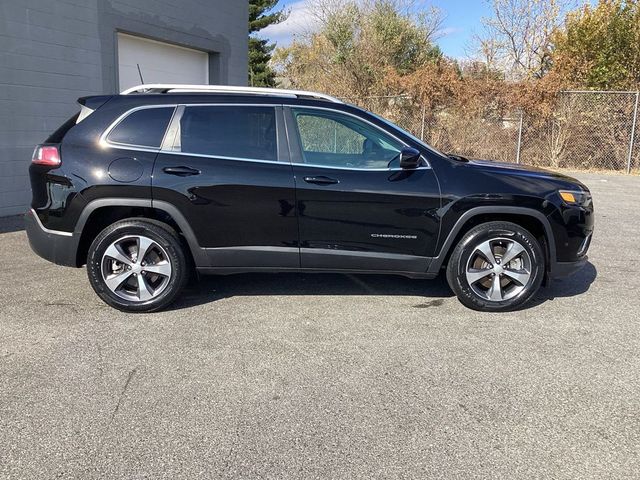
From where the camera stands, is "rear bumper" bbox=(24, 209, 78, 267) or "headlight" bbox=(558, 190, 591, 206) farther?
"headlight" bbox=(558, 190, 591, 206)

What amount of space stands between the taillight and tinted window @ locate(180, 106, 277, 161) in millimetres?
1029

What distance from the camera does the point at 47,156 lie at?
4227 mm

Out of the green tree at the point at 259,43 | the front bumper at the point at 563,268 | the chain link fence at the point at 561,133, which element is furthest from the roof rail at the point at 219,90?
the green tree at the point at 259,43

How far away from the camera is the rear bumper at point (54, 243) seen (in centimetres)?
424

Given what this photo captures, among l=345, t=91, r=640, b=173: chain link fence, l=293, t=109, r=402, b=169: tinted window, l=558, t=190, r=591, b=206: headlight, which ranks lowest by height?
l=558, t=190, r=591, b=206: headlight

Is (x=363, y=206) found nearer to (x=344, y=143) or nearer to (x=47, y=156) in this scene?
(x=344, y=143)

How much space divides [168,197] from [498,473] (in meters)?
3.11

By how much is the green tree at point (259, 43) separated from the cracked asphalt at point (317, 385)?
30.4m

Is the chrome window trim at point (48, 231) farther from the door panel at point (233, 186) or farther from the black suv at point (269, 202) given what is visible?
the door panel at point (233, 186)

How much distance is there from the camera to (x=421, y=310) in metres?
4.48

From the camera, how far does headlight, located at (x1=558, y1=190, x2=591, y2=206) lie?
14.5 feet

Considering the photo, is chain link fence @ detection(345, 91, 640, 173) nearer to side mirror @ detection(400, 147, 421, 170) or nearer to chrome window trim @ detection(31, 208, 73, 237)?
side mirror @ detection(400, 147, 421, 170)

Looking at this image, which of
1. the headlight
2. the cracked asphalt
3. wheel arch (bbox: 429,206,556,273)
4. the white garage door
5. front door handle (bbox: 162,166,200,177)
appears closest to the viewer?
the cracked asphalt

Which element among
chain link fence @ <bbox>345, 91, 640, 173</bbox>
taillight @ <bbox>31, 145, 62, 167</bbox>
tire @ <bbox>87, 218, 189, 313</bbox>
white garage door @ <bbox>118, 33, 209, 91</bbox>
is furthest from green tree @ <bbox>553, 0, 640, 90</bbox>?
taillight @ <bbox>31, 145, 62, 167</bbox>
